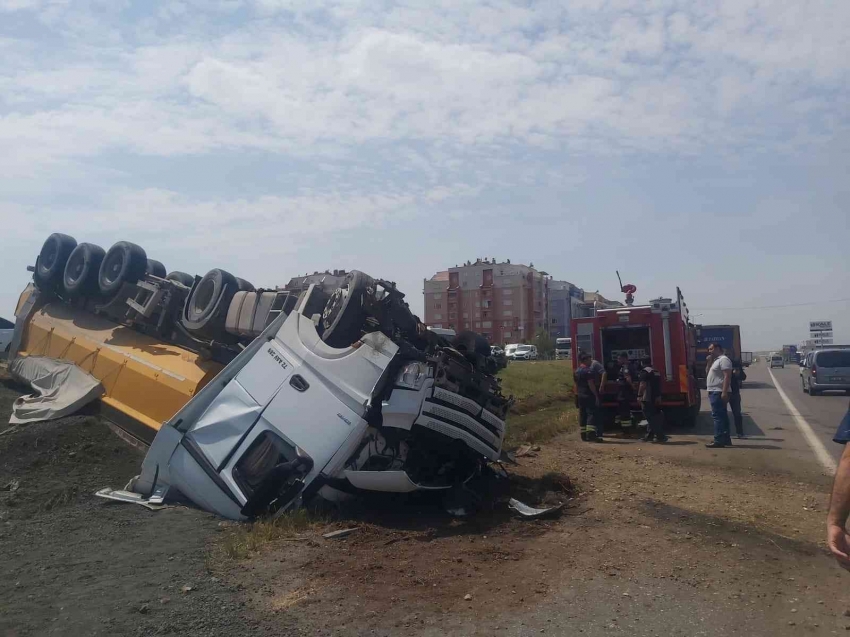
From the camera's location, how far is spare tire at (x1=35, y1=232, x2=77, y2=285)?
12234mm

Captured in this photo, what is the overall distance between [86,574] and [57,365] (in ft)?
20.8

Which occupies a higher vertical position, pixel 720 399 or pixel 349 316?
pixel 349 316

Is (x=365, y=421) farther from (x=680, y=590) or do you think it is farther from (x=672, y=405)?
(x=672, y=405)

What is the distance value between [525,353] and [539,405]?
26689 millimetres

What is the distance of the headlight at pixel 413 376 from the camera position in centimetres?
646

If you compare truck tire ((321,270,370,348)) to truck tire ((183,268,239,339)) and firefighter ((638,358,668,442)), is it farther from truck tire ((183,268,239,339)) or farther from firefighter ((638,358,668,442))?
firefighter ((638,358,668,442))

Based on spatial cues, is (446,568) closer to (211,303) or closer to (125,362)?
(211,303)

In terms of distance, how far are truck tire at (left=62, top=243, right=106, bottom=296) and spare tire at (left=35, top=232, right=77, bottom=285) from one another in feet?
0.94

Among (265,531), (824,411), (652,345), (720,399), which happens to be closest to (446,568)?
(265,531)

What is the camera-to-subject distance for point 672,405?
44.8 ft

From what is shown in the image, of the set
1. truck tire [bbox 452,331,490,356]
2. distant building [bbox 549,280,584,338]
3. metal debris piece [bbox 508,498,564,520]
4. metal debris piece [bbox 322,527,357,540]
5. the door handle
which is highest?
distant building [bbox 549,280,584,338]

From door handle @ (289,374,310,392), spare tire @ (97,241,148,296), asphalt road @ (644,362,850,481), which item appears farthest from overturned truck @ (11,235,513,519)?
asphalt road @ (644,362,850,481)

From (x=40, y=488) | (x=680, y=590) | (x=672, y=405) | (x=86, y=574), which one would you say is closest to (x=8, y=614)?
(x=86, y=574)

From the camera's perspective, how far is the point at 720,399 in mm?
11242
